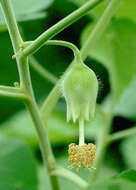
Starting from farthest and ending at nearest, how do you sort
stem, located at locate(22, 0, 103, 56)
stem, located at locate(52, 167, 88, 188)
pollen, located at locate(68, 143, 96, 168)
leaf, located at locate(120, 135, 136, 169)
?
1. leaf, located at locate(120, 135, 136, 169)
2. stem, located at locate(52, 167, 88, 188)
3. pollen, located at locate(68, 143, 96, 168)
4. stem, located at locate(22, 0, 103, 56)

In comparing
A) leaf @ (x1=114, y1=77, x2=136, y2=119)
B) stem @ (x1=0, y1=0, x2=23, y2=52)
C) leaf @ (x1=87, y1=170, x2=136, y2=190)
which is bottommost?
leaf @ (x1=114, y1=77, x2=136, y2=119)

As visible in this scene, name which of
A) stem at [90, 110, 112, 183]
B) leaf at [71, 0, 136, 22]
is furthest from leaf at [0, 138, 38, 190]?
leaf at [71, 0, 136, 22]

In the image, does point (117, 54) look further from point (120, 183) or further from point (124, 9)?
point (120, 183)

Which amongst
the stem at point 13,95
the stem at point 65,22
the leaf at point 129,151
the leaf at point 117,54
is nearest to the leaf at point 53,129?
the leaf at point 129,151

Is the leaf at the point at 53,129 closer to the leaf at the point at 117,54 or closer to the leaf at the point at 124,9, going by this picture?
the leaf at the point at 117,54

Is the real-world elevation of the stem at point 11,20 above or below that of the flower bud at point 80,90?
above

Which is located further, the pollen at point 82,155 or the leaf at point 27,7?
the leaf at point 27,7

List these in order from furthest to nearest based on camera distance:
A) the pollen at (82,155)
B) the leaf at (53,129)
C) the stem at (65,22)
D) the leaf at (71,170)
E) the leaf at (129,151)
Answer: the leaf at (53,129) → the leaf at (129,151) → the leaf at (71,170) → the pollen at (82,155) → the stem at (65,22)

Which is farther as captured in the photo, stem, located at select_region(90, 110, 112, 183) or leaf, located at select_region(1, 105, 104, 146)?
leaf, located at select_region(1, 105, 104, 146)

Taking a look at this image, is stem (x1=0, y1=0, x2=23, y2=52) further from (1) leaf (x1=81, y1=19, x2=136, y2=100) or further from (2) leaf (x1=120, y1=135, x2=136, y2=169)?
(2) leaf (x1=120, y1=135, x2=136, y2=169)
